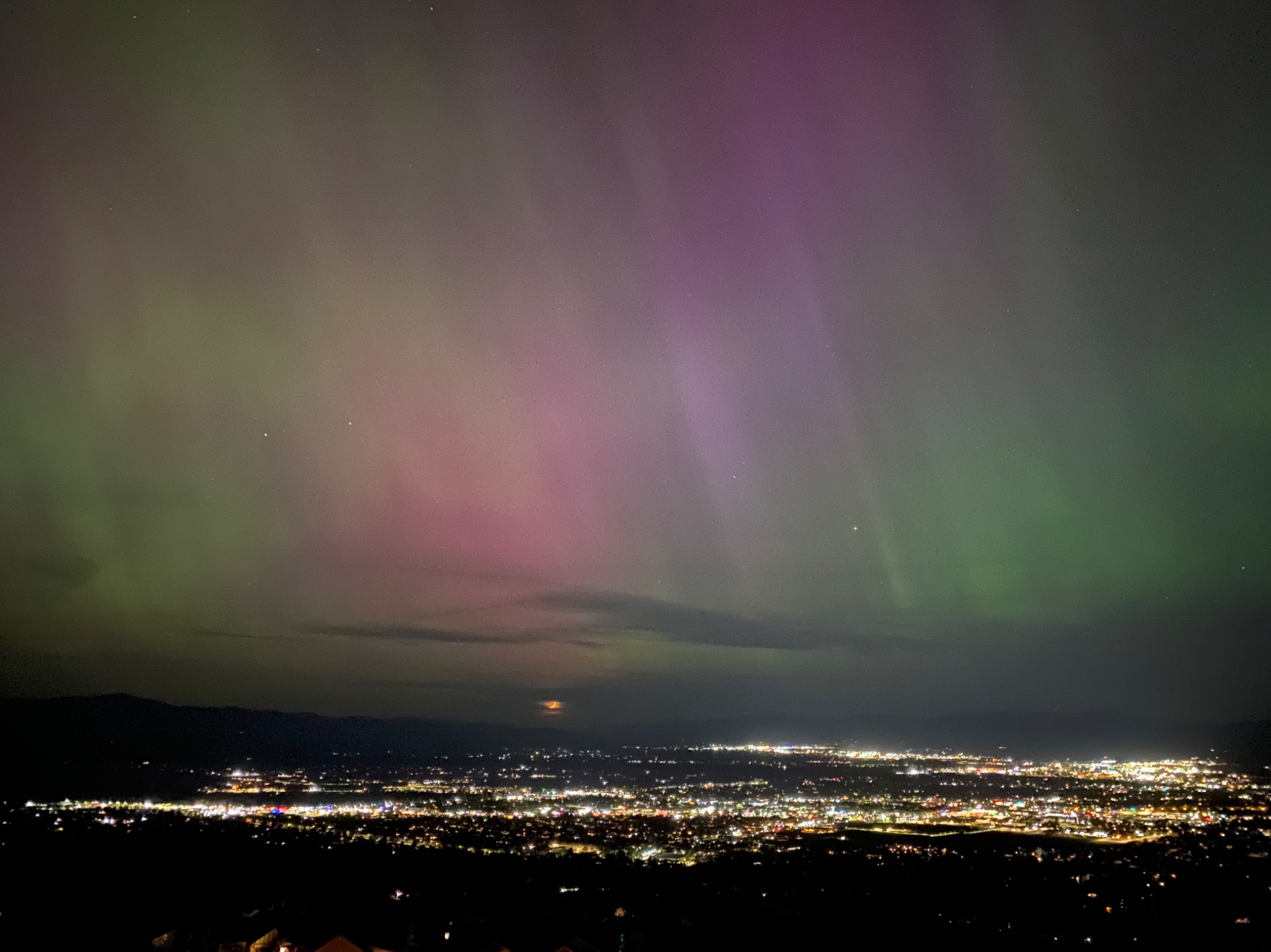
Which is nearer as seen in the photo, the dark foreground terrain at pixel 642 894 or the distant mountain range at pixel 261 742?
the dark foreground terrain at pixel 642 894

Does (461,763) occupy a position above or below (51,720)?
below

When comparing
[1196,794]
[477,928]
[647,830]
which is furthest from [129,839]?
[1196,794]

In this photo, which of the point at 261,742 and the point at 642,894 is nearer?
the point at 642,894

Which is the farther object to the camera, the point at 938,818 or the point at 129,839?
the point at 938,818

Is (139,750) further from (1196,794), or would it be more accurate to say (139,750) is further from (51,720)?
(1196,794)
